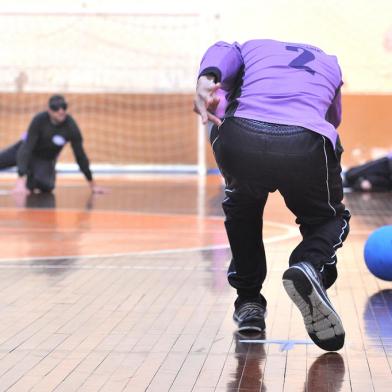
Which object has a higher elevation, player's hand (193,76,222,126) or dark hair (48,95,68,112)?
player's hand (193,76,222,126)

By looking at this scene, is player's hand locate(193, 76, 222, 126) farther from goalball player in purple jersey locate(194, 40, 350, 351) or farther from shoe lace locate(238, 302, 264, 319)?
shoe lace locate(238, 302, 264, 319)

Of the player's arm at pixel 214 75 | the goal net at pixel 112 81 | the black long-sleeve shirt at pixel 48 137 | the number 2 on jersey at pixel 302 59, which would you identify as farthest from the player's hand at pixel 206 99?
the goal net at pixel 112 81

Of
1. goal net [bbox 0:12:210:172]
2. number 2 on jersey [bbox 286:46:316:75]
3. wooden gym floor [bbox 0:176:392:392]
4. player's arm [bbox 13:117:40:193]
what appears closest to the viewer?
wooden gym floor [bbox 0:176:392:392]

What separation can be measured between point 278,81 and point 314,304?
1191mm

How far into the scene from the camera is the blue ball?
295 inches

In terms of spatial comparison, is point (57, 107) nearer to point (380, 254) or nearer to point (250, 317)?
point (380, 254)

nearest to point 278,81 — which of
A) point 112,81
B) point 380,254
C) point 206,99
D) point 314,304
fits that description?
point 206,99

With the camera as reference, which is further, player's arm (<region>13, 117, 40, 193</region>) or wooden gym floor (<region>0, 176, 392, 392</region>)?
player's arm (<region>13, 117, 40, 193</region>)

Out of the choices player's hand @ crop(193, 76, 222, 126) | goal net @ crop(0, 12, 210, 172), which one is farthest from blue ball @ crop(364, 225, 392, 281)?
goal net @ crop(0, 12, 210, 172)

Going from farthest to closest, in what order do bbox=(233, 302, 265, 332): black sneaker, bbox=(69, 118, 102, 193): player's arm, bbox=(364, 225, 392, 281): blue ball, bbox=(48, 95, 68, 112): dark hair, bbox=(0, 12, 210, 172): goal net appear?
bbox=(0, 12, 210, 172): goal net < bbox=(69, 118, 102, 193): player's arm < bbox=(48, 95, 68, 112): dark hair < bbox=(364, 225, 392, 281): blue ball < bbox=(233, 302, 265, 332): black sneaker

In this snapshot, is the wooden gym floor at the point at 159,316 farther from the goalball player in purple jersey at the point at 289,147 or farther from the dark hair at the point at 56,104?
the dark hair at the point at 56,104

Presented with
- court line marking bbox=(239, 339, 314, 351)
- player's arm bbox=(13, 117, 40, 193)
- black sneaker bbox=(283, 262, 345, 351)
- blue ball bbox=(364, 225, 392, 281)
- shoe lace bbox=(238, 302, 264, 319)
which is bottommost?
player's arm bbox=(13, 117, 40, 193)

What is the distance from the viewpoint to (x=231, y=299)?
6906mm

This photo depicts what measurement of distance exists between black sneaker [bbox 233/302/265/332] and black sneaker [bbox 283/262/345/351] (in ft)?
2.12
